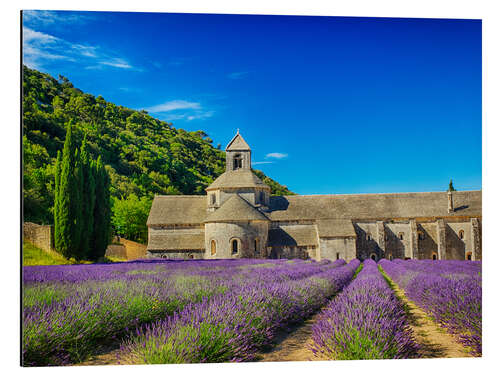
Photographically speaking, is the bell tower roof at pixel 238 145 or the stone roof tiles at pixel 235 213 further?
the bell tower roof at pixel 238 145

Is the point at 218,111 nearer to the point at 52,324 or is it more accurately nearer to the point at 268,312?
the point at 268,312

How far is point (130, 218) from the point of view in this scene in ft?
135

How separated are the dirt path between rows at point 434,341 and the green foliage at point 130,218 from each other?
36.1m

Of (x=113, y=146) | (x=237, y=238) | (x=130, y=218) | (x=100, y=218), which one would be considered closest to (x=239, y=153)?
(x=237, y=238)

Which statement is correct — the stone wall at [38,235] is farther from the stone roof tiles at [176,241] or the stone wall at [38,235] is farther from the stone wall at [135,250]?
the stone wall at [135,250]

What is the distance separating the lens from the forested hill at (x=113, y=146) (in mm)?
10484

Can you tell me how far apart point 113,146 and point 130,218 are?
31.6ft

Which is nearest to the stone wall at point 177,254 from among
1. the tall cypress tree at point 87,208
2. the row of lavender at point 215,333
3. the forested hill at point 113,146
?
Answer: the forested hill at point 113,146

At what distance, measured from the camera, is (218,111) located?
8.54 meters

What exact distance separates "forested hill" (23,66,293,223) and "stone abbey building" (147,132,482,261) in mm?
4977

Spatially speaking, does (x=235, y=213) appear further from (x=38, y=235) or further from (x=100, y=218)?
(x=38, y=235)

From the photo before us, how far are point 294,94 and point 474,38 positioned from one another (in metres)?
3.29

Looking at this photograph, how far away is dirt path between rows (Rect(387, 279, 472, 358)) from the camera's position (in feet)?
18.9
